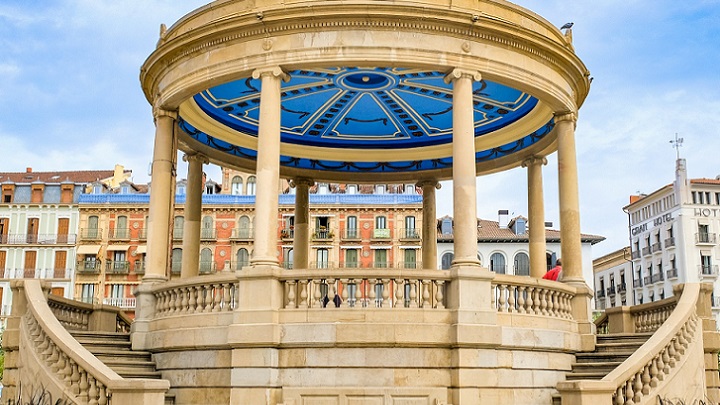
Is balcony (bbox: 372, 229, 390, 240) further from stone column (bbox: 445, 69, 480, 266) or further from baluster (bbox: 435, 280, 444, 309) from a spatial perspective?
baluster (bbox: 435, 280, 444, 309)

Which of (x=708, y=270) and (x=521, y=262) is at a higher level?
(x=521, y=262)

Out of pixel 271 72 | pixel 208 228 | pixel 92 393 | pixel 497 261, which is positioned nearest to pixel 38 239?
pixel 208 228

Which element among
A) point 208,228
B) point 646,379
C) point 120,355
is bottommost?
point 646,379

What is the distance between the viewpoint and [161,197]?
20.8 meters

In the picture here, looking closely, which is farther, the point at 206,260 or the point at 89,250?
the point at 89,250

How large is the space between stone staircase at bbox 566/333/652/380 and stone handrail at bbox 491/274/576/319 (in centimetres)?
118

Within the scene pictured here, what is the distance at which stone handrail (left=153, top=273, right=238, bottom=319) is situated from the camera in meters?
17.5

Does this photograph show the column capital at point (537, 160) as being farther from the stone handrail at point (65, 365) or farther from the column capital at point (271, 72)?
the stone handrail at point (65, 365)

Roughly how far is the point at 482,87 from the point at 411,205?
54.8 meters

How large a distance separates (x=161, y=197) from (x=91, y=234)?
62.6 metres

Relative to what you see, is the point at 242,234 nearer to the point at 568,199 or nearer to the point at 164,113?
the point at 164,113

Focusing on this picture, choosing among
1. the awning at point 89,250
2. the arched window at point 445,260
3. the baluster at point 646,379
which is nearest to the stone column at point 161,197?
the baluster at point 646,379

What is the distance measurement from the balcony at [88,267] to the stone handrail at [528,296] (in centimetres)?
6627

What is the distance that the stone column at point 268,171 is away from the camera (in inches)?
692
